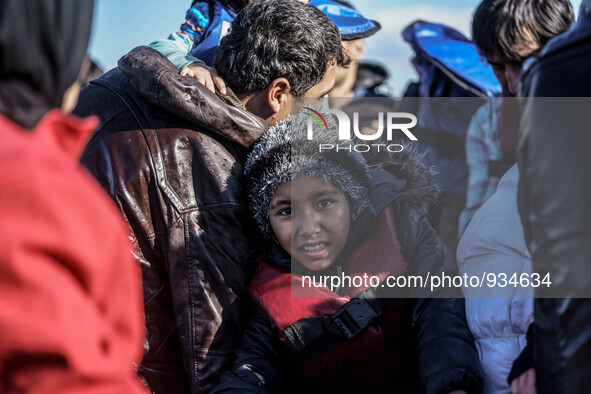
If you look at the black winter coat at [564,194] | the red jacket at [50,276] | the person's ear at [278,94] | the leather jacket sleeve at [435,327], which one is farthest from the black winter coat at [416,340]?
the red jacket at [50,276]

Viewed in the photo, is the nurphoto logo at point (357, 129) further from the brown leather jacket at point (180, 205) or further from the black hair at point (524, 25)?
the black hair at point (524, 25)

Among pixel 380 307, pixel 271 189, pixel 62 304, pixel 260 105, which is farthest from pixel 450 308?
pixel 62 304

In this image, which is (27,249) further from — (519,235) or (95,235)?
(519,235)

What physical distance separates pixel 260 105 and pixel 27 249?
1.59 m

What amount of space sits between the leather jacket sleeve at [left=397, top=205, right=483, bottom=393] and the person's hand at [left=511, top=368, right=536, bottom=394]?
0.72 ft

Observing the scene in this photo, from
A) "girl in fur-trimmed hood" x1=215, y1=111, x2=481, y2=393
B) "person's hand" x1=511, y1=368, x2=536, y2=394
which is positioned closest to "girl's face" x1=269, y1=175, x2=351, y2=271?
"girl in fur-trimmed hood" x1=215, y1=111, x2=481, y2=393

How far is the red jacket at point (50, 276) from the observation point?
0.99 meters

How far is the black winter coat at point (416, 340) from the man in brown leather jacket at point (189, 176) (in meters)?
0.11

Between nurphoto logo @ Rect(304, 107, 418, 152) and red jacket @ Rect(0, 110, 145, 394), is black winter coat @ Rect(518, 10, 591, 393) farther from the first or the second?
nurphoto logo @ Rect(304, 107, 418, 152)

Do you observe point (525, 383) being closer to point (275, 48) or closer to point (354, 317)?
point (354, 317)

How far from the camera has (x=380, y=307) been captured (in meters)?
2.16

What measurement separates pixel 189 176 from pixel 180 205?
113 mm

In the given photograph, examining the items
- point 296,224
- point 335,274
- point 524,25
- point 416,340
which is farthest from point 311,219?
point 524,25

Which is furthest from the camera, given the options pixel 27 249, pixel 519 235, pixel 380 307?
pixel 380 307
